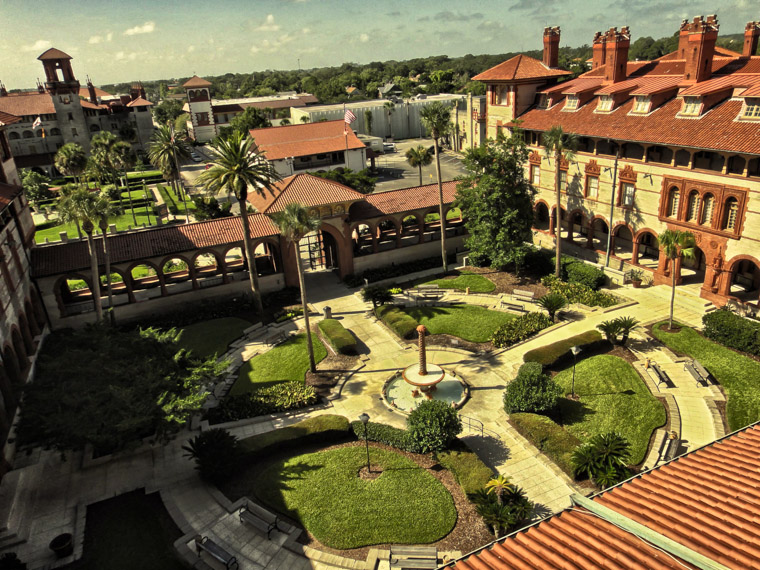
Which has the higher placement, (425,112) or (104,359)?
(425,112)

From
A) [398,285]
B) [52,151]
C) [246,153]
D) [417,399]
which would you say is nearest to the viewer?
[417,399]

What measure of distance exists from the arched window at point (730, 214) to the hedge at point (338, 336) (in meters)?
26.7

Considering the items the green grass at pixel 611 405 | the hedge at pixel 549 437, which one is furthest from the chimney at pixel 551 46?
the hedge at pixel 549 437

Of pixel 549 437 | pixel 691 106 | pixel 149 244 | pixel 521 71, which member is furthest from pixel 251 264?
pixel 691 106

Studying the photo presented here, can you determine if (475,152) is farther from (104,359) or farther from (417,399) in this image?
(104,359)

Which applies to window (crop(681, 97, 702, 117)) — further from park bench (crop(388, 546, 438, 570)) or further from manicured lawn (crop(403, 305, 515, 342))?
park bench (crop(388, 546, 438, 570))

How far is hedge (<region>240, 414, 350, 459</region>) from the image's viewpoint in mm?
24359

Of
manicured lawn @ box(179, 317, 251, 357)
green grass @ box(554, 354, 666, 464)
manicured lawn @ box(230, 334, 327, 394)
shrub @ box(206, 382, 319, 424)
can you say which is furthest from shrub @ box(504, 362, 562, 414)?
manicured lawn @ box(179, 317, 251, 357)

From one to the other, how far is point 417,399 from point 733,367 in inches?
724

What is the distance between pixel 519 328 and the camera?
114 ft

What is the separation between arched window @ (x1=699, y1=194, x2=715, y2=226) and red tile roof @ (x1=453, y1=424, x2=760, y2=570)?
28.0 m

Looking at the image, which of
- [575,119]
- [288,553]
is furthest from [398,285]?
[288,553]

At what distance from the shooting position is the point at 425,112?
4278cm

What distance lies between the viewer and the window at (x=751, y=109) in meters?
33.2
